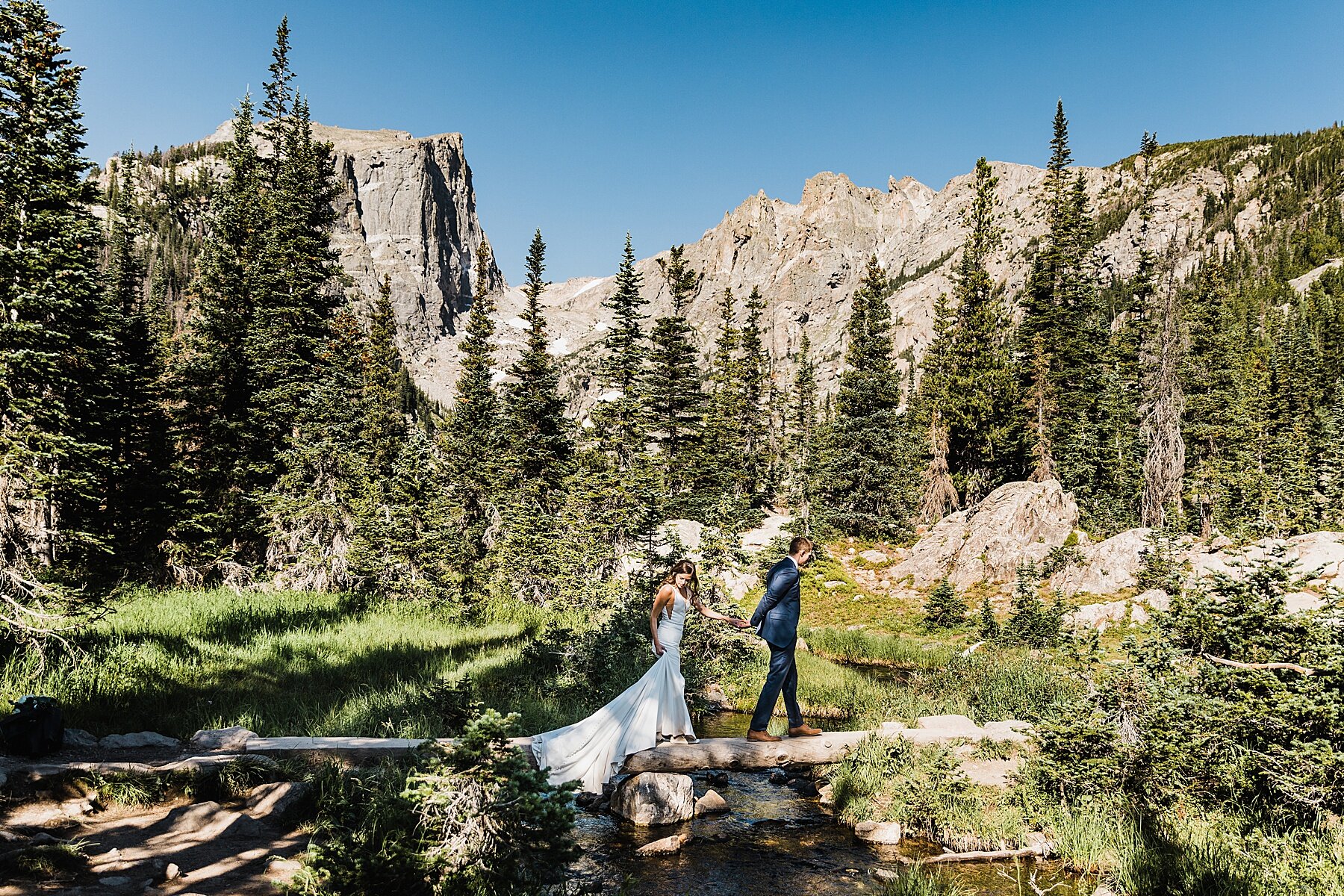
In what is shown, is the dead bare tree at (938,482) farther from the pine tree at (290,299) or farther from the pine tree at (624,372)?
the pine tree at (290,299)

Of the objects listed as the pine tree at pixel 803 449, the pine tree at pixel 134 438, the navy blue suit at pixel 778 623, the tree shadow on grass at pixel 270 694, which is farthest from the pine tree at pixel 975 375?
the pine tree at pixel 134 438

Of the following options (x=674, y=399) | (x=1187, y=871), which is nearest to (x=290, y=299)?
(x=674, y=399)

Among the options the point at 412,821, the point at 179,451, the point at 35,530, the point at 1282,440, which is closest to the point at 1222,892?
the point at 412,821

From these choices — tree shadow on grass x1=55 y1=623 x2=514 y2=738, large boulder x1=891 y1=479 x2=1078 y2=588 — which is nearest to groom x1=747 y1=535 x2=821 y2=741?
tree shadow on grass x1=55 y1=623 x2=514 y2=738

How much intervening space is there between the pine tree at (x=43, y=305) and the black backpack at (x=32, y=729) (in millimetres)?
3831

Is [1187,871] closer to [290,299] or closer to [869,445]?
[290,299]

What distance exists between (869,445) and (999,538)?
40.4ft

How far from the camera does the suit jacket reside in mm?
8258

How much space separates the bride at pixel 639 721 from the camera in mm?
8008

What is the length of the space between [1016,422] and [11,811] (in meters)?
41.3

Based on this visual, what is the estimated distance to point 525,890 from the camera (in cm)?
420

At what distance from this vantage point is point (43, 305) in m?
12.2

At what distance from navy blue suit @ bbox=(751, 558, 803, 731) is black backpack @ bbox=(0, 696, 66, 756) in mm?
7596

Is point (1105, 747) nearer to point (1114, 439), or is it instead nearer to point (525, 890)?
point (525, 890)
